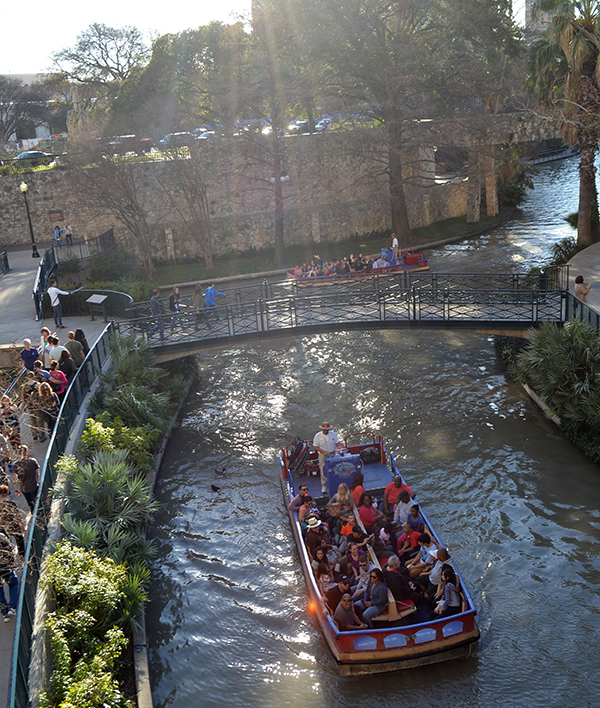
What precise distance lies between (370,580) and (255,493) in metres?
6.49

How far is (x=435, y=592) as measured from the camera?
12.2 metres

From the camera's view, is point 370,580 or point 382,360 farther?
point 382,360

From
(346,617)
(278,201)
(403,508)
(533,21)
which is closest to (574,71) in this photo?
(533,21)

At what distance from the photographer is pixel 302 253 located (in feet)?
140

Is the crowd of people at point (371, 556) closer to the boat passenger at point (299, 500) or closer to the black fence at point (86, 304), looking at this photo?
the boat passenger at point (299, 500)

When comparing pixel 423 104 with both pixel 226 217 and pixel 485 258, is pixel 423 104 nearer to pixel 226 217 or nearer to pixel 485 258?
pixel 485 258

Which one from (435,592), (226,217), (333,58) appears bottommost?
(435,592)

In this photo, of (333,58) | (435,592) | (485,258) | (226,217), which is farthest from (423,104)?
(435,592)

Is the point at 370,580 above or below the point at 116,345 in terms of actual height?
below

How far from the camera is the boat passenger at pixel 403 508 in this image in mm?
14227

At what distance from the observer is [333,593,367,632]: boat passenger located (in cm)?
1180

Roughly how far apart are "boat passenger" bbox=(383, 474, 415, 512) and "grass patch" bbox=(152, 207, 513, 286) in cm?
2578

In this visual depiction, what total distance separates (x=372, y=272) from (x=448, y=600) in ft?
67.9

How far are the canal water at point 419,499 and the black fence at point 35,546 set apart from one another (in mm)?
3236
